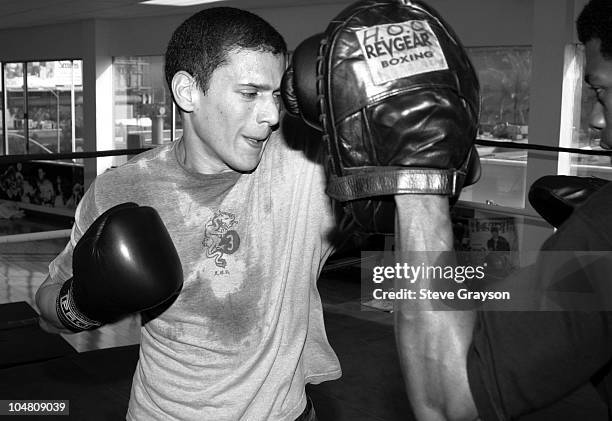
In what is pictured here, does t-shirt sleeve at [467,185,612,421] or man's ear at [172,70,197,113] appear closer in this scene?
t-shirt sleeve at [467,185,612,421]

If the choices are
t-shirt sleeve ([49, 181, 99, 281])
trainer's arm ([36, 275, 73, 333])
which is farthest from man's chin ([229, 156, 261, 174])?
trainer's arm ([36, 275, 73, 333])

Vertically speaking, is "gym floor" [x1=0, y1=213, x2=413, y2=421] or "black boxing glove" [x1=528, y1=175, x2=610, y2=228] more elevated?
"black boxing glove" [x1=528, y1=175, x2=610, y2=228]

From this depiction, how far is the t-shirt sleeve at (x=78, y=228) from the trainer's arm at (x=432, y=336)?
699mm

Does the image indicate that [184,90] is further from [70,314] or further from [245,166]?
[70,314]

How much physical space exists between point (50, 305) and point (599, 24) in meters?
0.90

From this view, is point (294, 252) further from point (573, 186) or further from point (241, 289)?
point (573, 186)

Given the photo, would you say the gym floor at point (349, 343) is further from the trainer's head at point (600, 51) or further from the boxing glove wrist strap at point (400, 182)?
the trainer's head at point (600, 51)

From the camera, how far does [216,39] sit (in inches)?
41.8

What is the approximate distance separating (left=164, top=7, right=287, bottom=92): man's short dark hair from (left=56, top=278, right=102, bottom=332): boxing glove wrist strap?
0.39 m

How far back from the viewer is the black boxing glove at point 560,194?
102 cm

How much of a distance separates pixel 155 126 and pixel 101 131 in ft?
2.17

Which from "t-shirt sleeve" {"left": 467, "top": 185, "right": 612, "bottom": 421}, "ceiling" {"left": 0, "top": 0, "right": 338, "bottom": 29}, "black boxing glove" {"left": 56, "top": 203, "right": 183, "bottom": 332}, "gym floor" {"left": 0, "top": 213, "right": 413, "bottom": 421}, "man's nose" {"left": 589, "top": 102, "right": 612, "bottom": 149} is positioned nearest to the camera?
"t-shirt sleeve" {"left": 467, "top": 185, "right": 612, "bottom": 421}

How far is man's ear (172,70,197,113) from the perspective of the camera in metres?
1.10

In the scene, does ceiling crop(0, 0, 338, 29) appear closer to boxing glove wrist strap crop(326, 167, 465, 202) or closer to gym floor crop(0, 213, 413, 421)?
gym floor crop(0, 213, 413, 421)
